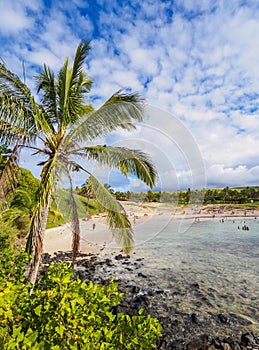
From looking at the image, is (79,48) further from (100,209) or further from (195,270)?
(195,270)

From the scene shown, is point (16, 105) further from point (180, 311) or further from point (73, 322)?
point (180, 311)

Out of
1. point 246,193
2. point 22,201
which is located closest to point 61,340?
point 22,201

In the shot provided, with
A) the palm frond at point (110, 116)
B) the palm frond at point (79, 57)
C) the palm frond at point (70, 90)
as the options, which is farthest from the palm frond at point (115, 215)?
the palm frond at point (79, 57)

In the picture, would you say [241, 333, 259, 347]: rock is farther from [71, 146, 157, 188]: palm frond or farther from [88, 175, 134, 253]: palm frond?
[71, 146, 157, 188]: palm frond

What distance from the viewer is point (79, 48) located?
6.75 meters

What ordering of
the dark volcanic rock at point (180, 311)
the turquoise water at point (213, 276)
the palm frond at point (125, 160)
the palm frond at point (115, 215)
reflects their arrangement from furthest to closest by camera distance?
the turquoise water at point (213, 276), the palm frond at point (125, 160), the palm frond at point (115, 215), the dark volcanic rock at point (180, 311)

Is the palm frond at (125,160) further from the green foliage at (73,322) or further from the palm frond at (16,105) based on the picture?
the green foliage at (73,322)

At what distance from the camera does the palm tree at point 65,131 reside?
5203mm

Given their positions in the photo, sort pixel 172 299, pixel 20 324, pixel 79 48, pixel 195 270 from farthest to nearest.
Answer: pixel 195 270
pixel 172 299
pixel 79 48
pixel 20 324

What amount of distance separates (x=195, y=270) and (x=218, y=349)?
8.10 m

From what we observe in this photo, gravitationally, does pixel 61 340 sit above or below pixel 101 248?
above

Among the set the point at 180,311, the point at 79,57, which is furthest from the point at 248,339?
the point at 79,57

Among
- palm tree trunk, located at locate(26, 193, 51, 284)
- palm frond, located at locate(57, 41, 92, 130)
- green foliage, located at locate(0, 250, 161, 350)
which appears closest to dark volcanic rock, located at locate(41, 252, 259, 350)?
green foliage, located at locate(0, 250, 161, 350)

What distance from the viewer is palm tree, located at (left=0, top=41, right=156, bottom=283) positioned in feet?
17.1
